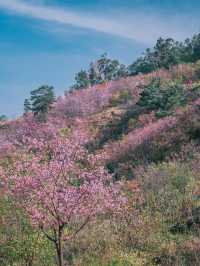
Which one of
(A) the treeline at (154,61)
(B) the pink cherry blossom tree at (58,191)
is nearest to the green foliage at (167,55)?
(A) the treeline at (154,61)

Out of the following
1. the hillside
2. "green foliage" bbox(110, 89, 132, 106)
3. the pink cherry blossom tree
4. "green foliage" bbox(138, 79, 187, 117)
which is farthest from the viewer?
"green foliage" bbox(110, 89, 132, 106)

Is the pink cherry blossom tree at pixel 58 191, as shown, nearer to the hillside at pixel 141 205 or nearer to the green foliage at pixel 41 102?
the hillside at pixel 141 205

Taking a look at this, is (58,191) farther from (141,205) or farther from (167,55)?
(167,55)

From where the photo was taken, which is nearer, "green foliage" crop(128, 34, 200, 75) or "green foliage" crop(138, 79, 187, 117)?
"green foliage" crop(138, 79, 187, 117)

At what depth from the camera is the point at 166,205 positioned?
17406mm

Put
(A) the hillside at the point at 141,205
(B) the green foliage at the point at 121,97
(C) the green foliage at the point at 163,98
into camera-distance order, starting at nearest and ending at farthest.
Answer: (A) the hillside at the point at 141,205, (C) the green foliage at the point at 163,98, (B) the green foliage at the point at 121,97

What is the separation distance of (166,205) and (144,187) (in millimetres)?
2401

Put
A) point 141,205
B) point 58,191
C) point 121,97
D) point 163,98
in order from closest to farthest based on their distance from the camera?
point 58,191
point 141,205
point 163,98
point 121,97

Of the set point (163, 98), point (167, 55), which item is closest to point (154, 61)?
point (167, 55)

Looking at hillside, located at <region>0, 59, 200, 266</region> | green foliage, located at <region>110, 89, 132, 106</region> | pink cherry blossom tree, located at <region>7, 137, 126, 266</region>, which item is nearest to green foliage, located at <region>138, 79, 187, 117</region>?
hillside, located at <region>0, 59, 200, 266</region>

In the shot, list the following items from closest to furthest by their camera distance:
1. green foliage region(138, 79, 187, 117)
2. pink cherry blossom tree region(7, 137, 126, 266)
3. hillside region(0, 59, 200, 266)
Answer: pink cherry blossom tree region(7, 137, 126, 266) → hillside region(0, 59, 200, 266) → green foliage region(138, 79, 187, 117)

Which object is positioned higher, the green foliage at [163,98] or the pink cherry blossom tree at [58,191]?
the green foliage at [163,98]

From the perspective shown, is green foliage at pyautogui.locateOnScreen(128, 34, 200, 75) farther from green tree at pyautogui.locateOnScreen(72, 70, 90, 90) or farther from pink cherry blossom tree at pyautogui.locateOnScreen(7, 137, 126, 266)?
pink cherry blossom tree at pyautogui.locateOnScreen(7, 137, 126, 266)

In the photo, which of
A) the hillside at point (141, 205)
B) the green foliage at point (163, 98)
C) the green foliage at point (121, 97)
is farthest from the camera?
the green foliage at point (121, 97)
